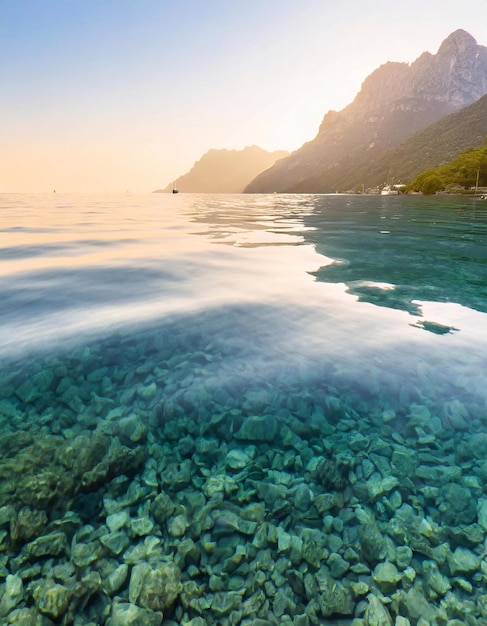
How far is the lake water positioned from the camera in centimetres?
252

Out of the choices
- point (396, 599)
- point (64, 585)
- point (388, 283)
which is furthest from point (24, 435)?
point (388, 283)

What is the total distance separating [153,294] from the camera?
8.99m

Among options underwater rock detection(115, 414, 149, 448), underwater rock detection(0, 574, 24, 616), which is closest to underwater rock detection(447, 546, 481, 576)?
underwater rock detection(115, 414, 149, 448)

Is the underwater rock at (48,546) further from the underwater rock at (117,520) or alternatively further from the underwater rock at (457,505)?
the underwater rock at (457,505)

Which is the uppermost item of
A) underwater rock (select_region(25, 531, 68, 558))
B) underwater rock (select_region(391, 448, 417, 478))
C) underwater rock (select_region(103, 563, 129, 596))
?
underwater rock (select_region(25, 531, 68, 558))

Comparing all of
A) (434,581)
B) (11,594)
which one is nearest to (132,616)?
(11,594)

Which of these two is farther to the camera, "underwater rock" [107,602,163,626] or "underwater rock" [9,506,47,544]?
"underwater rock" [9,506,47,544]

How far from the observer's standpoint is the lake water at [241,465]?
252 centimetres

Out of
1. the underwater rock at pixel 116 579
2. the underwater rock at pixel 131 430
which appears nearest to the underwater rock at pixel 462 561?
the underwater rock at pixel 116 579

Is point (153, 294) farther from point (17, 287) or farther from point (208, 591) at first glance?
point (208, 591)

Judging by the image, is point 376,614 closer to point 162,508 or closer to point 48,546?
point 162,508

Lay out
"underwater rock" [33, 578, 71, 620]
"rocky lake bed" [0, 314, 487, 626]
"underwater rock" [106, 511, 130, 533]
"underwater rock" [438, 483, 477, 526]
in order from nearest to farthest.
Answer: "underwater rock" [33, 578, 71, 620], "rocky lake bed" [0, 314, 487, 626], "underwater rock" [106, 511, 130, 533], "underwater rock" [438, 483, 477, 526]

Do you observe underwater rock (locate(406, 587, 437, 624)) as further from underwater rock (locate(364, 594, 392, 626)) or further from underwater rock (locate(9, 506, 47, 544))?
underwater rock (locate(9, 506, 47, 544))

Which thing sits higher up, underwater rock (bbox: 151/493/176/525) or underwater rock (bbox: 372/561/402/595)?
underwater rock (bbox: 151/493/176/525)
